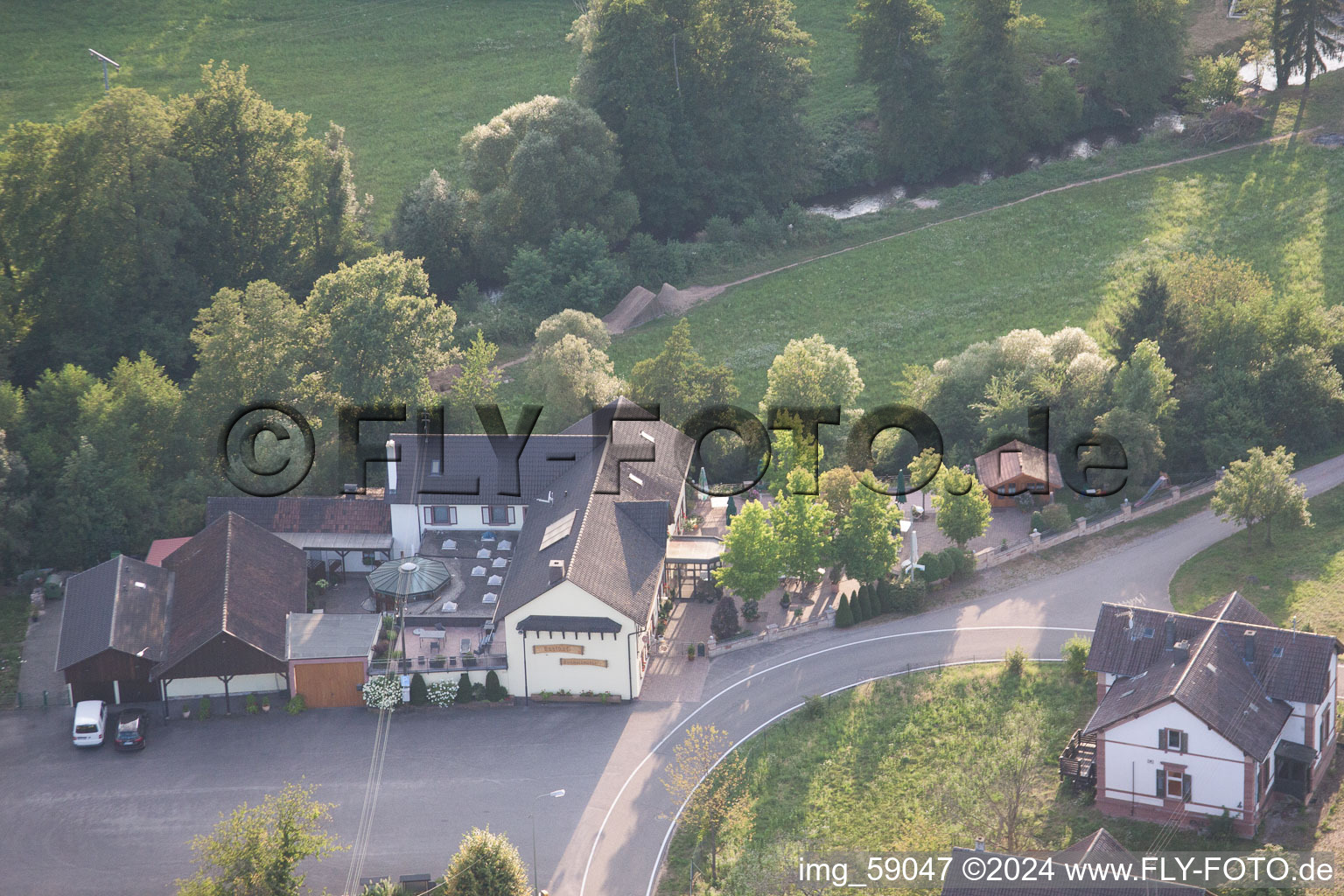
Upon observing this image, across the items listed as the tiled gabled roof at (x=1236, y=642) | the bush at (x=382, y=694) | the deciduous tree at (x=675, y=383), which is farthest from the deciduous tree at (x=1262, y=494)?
the bush at (x=382, y=694)

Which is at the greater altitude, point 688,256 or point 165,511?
point 688,256

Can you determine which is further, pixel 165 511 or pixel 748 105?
pixel 748 105

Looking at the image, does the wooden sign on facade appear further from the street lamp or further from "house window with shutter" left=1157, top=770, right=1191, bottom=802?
"house window with shutter" left=1157, top=770, right=1191, bottom=802

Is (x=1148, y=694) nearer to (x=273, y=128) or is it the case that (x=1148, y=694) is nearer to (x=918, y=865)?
(x=918, y=865)

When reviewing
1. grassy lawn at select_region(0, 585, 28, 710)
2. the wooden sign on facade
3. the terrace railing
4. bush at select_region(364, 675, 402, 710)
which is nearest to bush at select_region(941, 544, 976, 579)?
the wooden sign on facade

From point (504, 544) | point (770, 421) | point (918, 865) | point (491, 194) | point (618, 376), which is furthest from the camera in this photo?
point (491, 194)

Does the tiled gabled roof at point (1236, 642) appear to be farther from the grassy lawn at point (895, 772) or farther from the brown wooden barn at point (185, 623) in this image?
Result: the brown wooden barn at point (185, 623)

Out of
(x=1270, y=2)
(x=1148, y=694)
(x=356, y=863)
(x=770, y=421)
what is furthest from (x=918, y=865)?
(x=1270, y=2)
